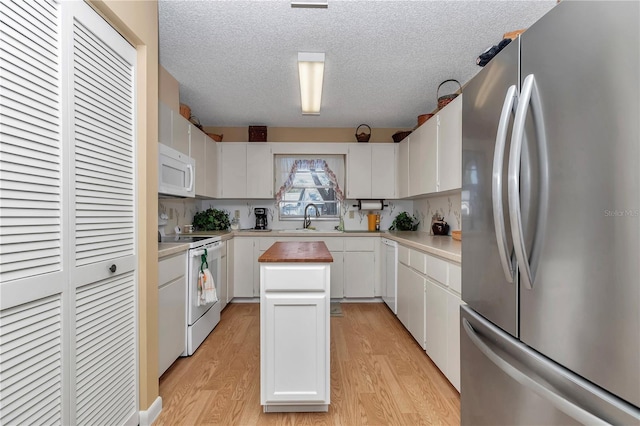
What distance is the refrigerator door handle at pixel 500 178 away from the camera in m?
0.88

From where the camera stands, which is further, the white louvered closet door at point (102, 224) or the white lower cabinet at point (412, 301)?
the white lower cabinet at point (412, 301)

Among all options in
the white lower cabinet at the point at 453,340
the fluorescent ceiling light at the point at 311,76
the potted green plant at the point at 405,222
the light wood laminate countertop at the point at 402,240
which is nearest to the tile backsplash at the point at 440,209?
the potted green plant at the point at 405,222

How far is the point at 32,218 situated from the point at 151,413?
1.27 metres

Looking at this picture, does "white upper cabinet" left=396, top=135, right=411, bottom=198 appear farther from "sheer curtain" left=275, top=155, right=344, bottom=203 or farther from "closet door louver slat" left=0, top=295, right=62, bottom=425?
"closet door louver slat" left=0, top=295, right=62, bottom=425

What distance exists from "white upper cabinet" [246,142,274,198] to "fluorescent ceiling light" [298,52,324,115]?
135cm

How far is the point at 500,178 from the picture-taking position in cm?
92

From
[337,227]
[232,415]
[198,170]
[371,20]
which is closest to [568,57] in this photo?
[371,20]

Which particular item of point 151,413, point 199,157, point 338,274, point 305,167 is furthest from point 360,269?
point 151,413

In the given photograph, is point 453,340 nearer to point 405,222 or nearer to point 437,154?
point 437,154

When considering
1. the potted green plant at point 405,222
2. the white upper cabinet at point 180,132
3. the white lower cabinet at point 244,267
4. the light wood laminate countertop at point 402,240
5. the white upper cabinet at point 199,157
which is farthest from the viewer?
the potted green plant at point 405,222

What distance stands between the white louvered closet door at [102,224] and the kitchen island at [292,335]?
68 cm

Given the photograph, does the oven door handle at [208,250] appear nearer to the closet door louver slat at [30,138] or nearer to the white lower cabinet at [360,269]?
the closet door louver slat at [30,138]

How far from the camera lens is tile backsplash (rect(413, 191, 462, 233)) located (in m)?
3.20

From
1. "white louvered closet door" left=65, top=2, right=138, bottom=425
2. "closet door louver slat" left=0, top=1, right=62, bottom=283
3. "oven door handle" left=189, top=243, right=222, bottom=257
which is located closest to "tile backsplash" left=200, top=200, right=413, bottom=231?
"oven door handle" left=189, top=243, right=222, bottom=257
